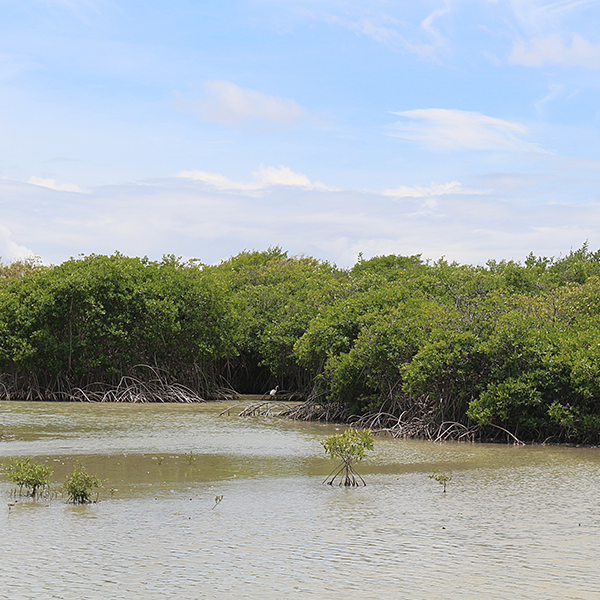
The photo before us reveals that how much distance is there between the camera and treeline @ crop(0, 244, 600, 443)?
50.6 ft

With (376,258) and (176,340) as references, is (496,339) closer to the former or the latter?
(176,340)

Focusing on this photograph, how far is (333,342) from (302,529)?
13.1m

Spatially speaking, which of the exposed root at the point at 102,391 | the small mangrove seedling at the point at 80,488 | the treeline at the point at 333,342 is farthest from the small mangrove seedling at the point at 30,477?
the exposed root at the point at 102,391

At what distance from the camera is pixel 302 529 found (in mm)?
7570

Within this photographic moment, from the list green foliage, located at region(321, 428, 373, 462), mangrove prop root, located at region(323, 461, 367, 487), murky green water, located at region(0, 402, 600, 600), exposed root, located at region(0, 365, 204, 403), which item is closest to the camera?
murky green water, located at region(0, 402, 600, 600)

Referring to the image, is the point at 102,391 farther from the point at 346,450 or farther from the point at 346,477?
the point at 346,477

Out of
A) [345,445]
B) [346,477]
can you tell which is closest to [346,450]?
[345,445]

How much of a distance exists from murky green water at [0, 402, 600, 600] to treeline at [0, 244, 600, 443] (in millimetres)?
1942

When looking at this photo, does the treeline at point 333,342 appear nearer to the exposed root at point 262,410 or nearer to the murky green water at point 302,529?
the exposed root at point 262,410

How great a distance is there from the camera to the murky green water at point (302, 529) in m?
5.73

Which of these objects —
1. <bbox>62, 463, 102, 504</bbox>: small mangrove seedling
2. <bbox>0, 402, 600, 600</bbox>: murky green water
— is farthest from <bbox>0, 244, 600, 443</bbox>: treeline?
<bbox>62, 463, 102, 504</bbox>: small mangrove seedling

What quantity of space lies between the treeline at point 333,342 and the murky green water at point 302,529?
6.37 feet

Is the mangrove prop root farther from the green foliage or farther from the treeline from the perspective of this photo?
the treeline

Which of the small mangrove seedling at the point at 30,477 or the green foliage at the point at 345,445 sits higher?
the green foliage at the point at 345,445
